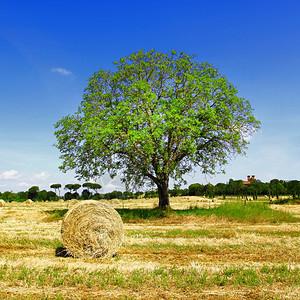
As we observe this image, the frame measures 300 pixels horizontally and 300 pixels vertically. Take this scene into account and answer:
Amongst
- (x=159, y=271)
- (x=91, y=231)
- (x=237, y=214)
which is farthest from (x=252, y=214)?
(x=159, y=271)

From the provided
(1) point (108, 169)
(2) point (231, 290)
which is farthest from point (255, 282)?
(1) point (108, 169)

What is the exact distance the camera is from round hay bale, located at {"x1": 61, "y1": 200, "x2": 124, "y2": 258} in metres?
9.21

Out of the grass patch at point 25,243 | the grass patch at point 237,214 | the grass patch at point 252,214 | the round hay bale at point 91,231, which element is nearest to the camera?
the round hay bale at point 91,231

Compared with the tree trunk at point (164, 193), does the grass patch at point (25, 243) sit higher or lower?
lower

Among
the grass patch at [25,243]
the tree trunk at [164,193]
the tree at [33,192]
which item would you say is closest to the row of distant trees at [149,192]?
the tree at [33,192]

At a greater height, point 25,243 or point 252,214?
point 252,214

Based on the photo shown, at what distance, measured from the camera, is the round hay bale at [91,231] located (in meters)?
9.21

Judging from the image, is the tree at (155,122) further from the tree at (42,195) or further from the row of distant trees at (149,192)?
the tree at (42,195)

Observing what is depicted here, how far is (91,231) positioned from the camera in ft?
31.6

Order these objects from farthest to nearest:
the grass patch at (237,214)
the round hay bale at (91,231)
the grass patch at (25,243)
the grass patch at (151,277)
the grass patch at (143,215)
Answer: the grass patch at (143,215), the grass patch at (237,214), the grass patch at (25,243), the round hay bale at (91,231), the grass patch at (151,277)

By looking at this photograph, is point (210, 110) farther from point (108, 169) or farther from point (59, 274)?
point (59, 274)

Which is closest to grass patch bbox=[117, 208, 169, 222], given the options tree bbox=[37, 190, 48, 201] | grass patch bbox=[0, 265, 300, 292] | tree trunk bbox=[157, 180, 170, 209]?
tree trunk bbox=[157, 180, 170, 209]

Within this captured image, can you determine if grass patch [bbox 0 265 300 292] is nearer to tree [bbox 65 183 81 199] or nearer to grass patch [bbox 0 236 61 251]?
grass patch [bbox 0 236 61 251]

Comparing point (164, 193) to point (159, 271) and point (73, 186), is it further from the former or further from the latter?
point (73, 186)
